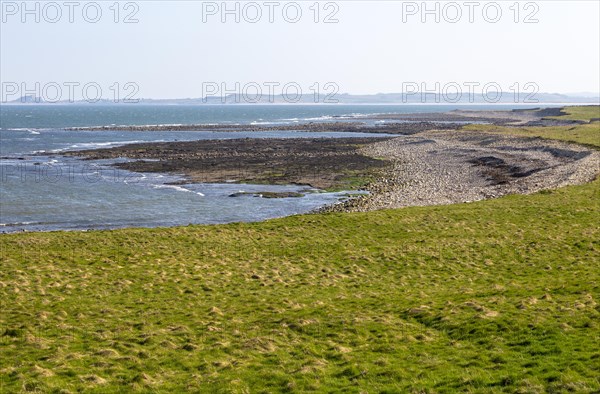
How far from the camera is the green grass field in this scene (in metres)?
15.2

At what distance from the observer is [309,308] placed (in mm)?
21734

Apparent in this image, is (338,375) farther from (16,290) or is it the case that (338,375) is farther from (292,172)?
(292,172)

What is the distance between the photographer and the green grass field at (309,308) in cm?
1520

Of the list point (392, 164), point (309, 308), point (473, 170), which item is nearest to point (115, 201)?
point (392, 164)

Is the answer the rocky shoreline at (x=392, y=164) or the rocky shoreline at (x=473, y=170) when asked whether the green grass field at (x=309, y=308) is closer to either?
the rocky shoreline at (x=473, y=170)

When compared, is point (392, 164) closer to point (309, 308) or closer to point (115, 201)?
point (115, 201)

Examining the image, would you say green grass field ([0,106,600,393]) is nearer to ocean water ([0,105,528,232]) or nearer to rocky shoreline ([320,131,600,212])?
ocean water ([0,105,528,232])

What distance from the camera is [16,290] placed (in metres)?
23.8

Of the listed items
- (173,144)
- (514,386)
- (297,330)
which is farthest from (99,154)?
(514,386)

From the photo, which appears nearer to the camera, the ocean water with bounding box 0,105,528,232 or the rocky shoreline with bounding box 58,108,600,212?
the ocean water with bounding box 0,105,528,232

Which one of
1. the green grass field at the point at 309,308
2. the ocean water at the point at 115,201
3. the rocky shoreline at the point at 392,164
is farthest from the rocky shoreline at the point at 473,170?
the green grass field at the point at 309,308

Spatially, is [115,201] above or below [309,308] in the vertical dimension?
above

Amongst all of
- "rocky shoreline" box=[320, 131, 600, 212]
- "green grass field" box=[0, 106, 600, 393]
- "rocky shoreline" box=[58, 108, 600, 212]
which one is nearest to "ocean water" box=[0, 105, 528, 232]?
"rocky shoreline" box=[58, 108, 600, 212]

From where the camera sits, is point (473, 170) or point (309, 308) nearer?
point (309, 308)
